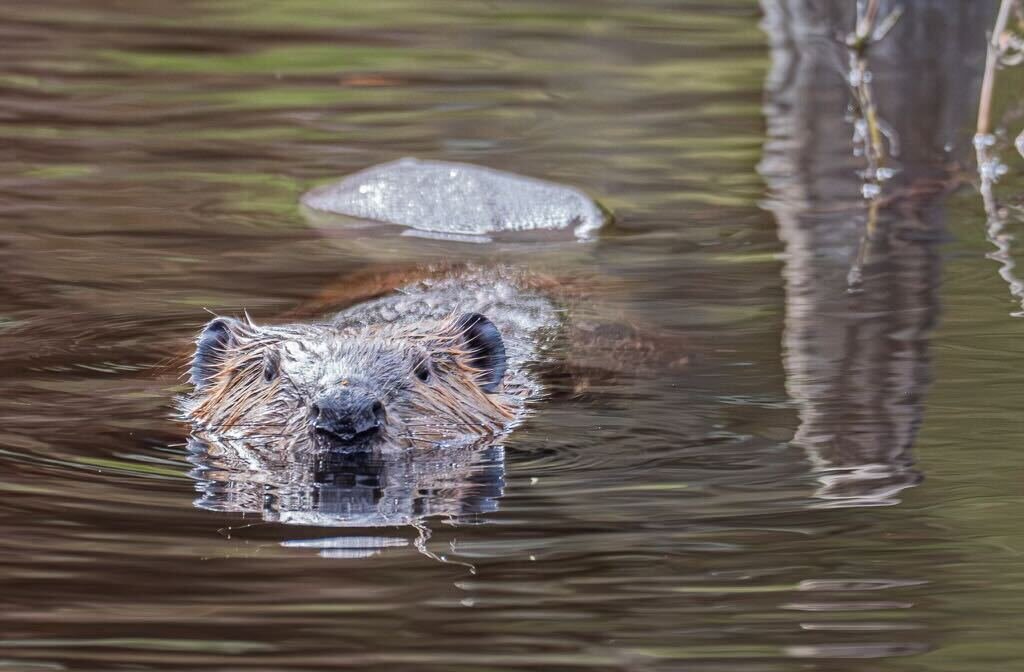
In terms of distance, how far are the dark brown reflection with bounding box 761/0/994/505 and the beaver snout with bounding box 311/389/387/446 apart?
1.11 metres

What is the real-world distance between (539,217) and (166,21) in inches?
229

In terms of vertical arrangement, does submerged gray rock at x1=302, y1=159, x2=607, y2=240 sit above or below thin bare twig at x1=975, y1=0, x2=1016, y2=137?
below

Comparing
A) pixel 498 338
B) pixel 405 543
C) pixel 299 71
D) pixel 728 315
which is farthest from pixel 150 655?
pixel 299 71

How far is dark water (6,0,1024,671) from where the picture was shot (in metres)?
3.43

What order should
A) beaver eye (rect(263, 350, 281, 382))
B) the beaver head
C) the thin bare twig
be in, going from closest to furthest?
the beaver head < beaver eye (rect(263, 350, 281, 382)) < the thin bare twig

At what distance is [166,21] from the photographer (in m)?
12.6

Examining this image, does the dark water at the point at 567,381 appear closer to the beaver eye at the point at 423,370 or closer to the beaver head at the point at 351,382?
the beaver head at the point at 351,382

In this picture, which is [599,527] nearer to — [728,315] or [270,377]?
[270,377]

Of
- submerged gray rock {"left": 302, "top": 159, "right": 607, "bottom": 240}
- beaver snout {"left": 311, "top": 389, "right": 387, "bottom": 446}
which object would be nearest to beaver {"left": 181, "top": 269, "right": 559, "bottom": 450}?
beaver snout {"left": 311, "top": 389, "right": 387, "bottom": 446}

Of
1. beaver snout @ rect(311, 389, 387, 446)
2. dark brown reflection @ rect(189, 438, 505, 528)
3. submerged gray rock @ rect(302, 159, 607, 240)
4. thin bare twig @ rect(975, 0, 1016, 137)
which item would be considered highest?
thin bare twig @ rect(975, 0, 1016, 137)

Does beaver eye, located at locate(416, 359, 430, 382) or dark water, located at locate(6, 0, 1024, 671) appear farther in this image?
beaver eye, located at locate(416, 359, 430, 382)

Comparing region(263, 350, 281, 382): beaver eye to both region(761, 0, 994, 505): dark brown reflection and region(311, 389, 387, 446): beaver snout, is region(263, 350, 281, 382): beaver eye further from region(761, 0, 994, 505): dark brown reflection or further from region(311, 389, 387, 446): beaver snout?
region(761, 0, 994, 505): dark brown reflection

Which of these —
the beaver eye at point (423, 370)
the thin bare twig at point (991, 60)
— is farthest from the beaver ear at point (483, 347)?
the thin bare twig at point (991, 60)

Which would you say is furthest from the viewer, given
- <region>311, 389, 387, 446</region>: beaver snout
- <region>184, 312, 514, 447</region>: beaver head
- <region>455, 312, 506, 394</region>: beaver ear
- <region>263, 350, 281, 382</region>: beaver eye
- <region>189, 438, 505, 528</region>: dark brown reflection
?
<region>455, 312, 506, 394</region>: beaver ear
